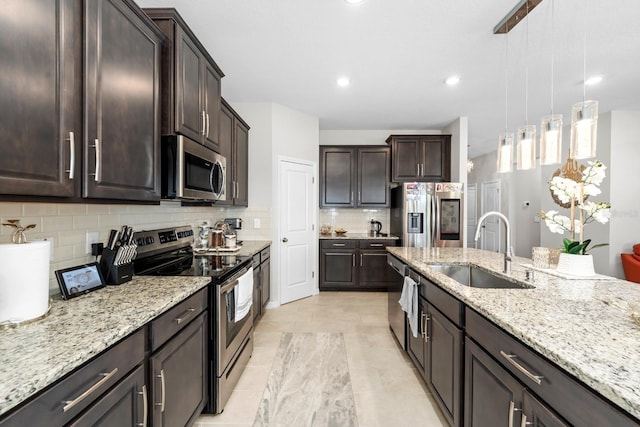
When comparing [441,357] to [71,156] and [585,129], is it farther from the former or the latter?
[71,156]

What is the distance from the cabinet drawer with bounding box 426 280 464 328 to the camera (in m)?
1.48

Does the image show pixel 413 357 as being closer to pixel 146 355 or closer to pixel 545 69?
pixel 146 355

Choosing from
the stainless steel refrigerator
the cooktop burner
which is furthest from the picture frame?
the stainless steel refrigerator

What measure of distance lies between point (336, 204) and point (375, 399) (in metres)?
3.25

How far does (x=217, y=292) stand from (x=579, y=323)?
169cm

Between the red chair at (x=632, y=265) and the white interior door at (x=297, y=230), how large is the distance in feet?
14.0

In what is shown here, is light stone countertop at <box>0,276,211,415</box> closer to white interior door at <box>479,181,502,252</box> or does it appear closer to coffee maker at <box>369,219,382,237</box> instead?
coffee maker at <box>369,219,382,237</box>

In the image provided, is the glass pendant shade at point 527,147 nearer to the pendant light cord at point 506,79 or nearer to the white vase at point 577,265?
the white vase at point 577,265

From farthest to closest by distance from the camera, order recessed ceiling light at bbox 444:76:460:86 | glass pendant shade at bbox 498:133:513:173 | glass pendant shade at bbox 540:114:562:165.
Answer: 1. recessed ceiling light at bbox 444:76:460:86
2. glass pendant shade at bbox 498:133:513:173
3. glass pendant shade at bbox 540:114:562:165

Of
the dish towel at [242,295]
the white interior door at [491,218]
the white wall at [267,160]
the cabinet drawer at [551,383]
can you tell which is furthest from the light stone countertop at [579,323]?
the white interior door at [491,218]

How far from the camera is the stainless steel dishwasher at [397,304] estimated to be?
8.18 feet

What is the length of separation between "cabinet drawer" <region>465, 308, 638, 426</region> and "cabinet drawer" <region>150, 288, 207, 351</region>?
138 cm

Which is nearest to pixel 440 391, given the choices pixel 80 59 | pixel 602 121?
pixel 80 59

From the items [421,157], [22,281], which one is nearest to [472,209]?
[421,157]
